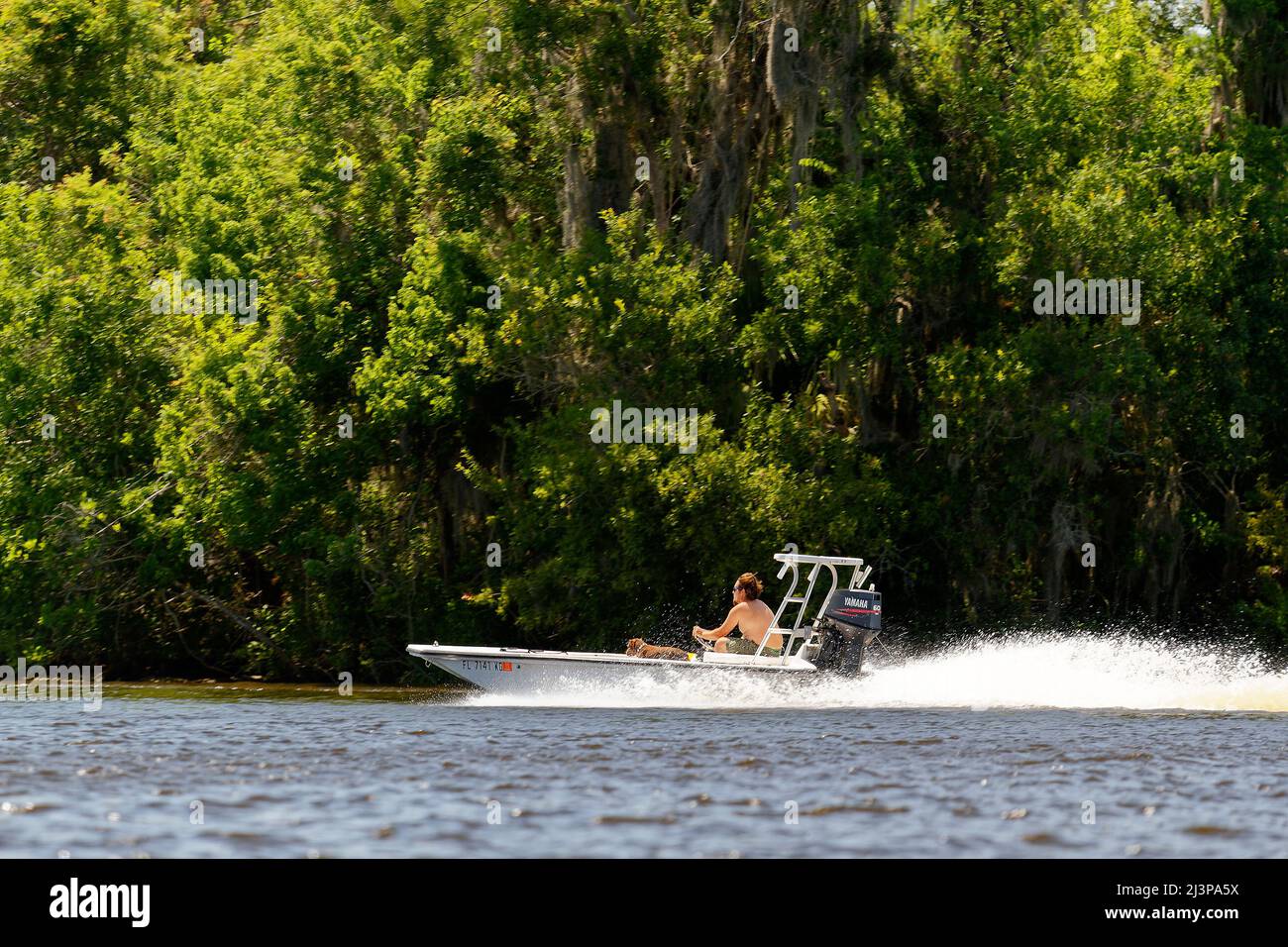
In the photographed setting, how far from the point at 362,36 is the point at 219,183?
3.66 m

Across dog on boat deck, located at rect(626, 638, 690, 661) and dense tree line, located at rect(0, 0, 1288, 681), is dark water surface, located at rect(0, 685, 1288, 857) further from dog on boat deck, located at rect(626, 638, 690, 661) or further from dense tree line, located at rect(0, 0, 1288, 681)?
dense tree line, located at rect(0, 0, 1288, 681)

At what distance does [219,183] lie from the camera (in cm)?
3288

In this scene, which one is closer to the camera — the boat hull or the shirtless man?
the boat hull
